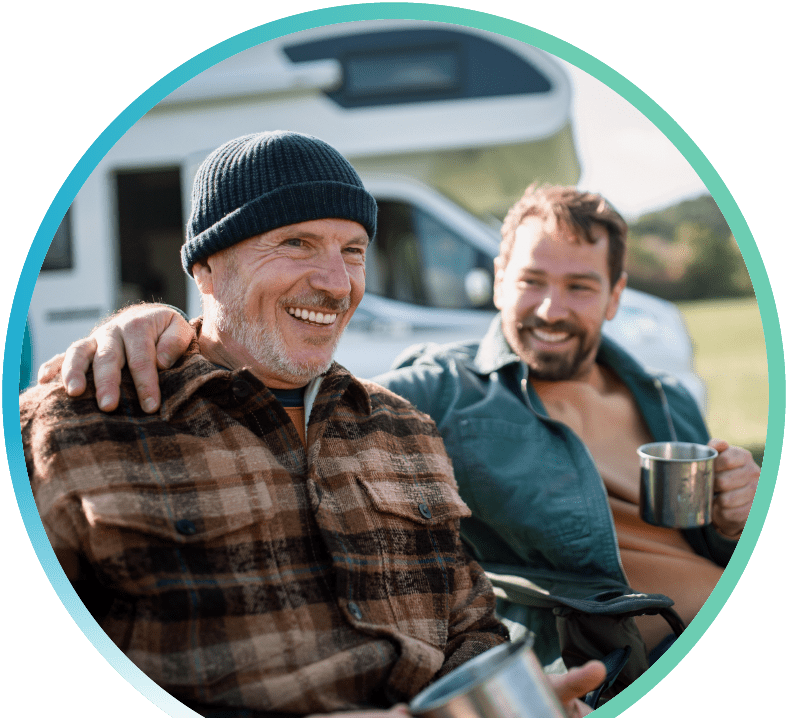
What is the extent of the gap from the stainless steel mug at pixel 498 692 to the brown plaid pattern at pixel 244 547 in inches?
11.1

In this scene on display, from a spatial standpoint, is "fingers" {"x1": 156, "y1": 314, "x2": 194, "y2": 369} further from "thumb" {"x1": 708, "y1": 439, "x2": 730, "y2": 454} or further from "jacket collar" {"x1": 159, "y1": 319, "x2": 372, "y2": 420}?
"thumb" {"x1": 708, "y1": 439, "x2": 730, "y2": 454}

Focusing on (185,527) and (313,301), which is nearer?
(185,527)

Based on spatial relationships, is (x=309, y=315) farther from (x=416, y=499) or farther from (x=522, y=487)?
(x=522, y=487)

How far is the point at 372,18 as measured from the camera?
2.10 meters

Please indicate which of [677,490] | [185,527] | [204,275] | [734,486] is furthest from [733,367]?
[185,527]

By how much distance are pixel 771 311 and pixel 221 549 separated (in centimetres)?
171

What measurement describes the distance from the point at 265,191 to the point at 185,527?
2.63 ft

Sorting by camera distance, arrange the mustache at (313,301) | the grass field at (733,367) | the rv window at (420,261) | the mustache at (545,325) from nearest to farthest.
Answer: the mustache at (313,301) → the mustache at (545,325) → the grass field at (733,367) → the rv window at (420,261)

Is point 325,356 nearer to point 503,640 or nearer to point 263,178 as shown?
point 263,178

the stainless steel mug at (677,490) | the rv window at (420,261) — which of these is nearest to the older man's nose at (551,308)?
the stainless steel mug at (677,490)

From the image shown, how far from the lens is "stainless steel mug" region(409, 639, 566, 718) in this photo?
1.36 meters

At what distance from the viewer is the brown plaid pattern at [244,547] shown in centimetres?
157

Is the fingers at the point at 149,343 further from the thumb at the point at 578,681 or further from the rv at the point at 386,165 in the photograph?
the thumb at the point at 578,681

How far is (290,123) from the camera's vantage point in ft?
10.2
